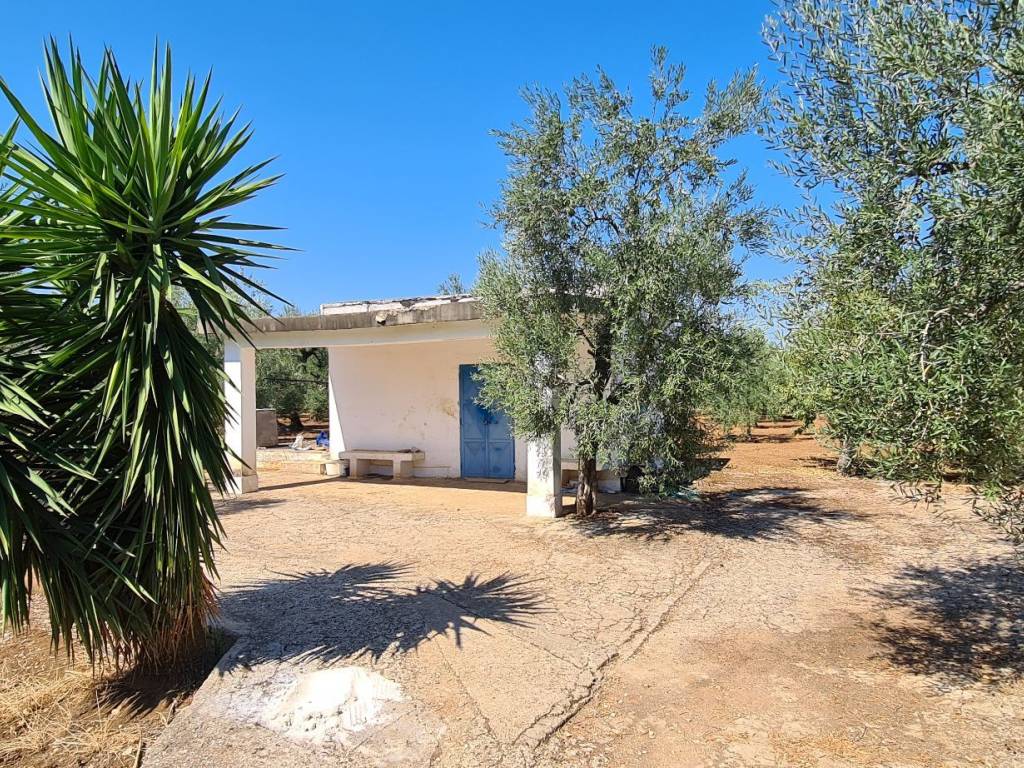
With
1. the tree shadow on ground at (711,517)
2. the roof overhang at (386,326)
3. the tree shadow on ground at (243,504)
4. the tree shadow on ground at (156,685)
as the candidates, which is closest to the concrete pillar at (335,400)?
the roof overhang at (386,326)

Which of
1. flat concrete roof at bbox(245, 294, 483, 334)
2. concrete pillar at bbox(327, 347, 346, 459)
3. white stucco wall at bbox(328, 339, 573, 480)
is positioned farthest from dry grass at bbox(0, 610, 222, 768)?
concrete pillar at bbox(327, 347, 346, 459)

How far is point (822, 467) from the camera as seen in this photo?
48.9 feet

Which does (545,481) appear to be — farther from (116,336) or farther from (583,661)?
(116,336)

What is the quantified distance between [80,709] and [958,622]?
20.8 feet

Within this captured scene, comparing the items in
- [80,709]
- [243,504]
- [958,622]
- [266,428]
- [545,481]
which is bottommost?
[80,709]

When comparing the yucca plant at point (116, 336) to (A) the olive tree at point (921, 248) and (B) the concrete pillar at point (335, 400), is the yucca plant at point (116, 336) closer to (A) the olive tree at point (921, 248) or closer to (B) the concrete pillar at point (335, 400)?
(A) the olive tree at point (921, 248)

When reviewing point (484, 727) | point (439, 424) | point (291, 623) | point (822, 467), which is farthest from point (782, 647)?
point (822, 467)

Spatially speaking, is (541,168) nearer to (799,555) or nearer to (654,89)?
(654,89)

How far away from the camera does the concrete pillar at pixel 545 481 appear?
29.5 feet

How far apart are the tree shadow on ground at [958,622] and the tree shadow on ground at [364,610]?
2753 millimetres

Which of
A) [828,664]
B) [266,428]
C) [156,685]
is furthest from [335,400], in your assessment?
[828,664]

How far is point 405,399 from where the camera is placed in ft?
44.2

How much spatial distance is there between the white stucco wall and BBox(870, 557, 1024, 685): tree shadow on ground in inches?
287

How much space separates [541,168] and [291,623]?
17.4 feet
